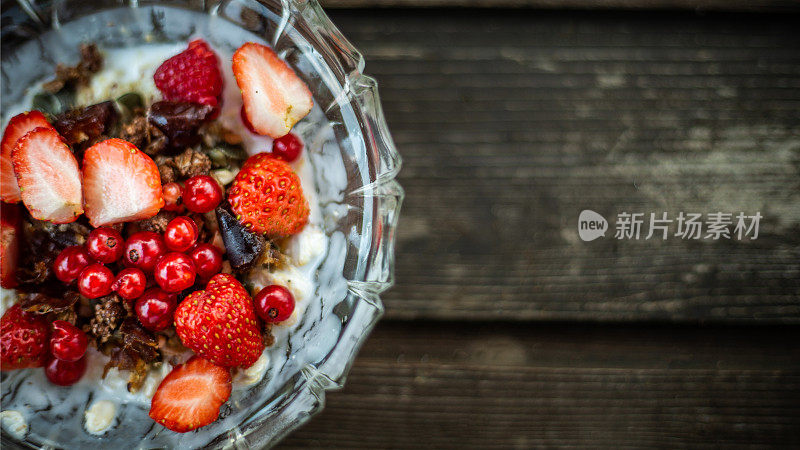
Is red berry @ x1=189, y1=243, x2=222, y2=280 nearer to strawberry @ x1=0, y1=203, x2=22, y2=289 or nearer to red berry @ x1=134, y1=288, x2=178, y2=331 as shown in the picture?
red berry @ x1=134, y1=288, x2=178, y2=331

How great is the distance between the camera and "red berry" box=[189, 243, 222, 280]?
716mm

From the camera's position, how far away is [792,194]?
100 cm

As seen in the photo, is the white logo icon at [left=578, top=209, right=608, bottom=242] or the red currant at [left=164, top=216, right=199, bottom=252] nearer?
the red currant at [left=164, top=216, right=199, bottom=252]

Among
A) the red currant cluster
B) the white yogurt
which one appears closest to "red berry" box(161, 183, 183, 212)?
the red currant cluster

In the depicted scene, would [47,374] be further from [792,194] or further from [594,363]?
[792,194]

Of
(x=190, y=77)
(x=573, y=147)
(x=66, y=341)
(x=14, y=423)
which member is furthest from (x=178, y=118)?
(x=573, y=147)

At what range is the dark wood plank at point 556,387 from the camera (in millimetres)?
988

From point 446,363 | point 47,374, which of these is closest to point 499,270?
point 446,363

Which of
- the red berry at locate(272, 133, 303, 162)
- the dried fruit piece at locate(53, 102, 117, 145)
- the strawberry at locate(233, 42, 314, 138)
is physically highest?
the strawberry at locate(233, 42, 314, 138)

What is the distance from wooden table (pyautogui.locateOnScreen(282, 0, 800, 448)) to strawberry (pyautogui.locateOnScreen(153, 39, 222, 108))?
277mm

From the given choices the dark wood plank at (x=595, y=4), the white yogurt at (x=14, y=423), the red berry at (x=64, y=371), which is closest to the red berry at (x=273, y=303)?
the red berry at (x=64, y=371)

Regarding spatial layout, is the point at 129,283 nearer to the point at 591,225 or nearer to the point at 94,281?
the point at 94,281

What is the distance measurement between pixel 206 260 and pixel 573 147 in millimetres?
612

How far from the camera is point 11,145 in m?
0.70
